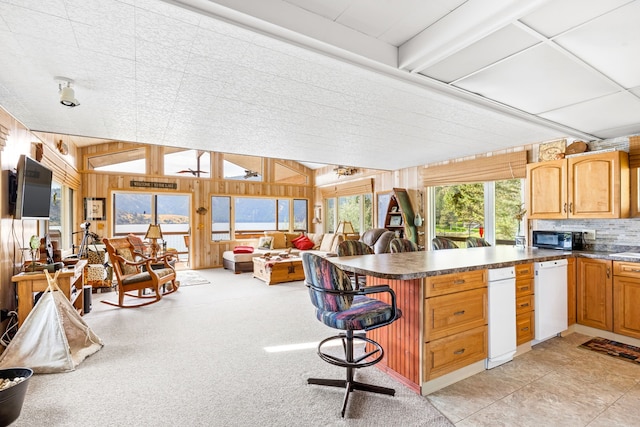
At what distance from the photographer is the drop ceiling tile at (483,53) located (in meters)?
1.88

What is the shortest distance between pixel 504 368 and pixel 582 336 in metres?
1.49

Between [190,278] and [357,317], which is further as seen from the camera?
[190,278]

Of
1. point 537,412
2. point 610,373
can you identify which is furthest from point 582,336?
point 537,412

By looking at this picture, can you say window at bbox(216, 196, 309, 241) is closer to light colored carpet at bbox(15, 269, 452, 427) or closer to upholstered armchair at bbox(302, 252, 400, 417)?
light colored carpet at bbox(15, 269, 452, 427)

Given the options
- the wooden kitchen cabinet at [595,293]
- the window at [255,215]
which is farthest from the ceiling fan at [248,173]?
the wooden kitchen cabinet at [595,293]

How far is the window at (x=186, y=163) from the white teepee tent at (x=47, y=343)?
5.48 metres

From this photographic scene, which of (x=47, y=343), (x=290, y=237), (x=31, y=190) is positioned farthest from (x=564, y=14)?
(x=290, y=237)

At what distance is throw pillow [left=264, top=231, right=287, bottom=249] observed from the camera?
849cm

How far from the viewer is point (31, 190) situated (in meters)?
3.27

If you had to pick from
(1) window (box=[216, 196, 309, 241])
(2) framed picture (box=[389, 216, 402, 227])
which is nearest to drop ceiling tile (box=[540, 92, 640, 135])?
(2) framed picture (box=[389, 216, 402, 227])

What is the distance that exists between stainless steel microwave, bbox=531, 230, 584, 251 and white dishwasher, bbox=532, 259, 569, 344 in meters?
0.42

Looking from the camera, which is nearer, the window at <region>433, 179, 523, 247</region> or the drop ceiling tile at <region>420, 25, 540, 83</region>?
the drop ceiling tile at <region>420, 25, 540, 83</region>

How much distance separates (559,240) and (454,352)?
2416 mm

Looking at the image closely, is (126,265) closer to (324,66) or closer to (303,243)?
(303,243)
